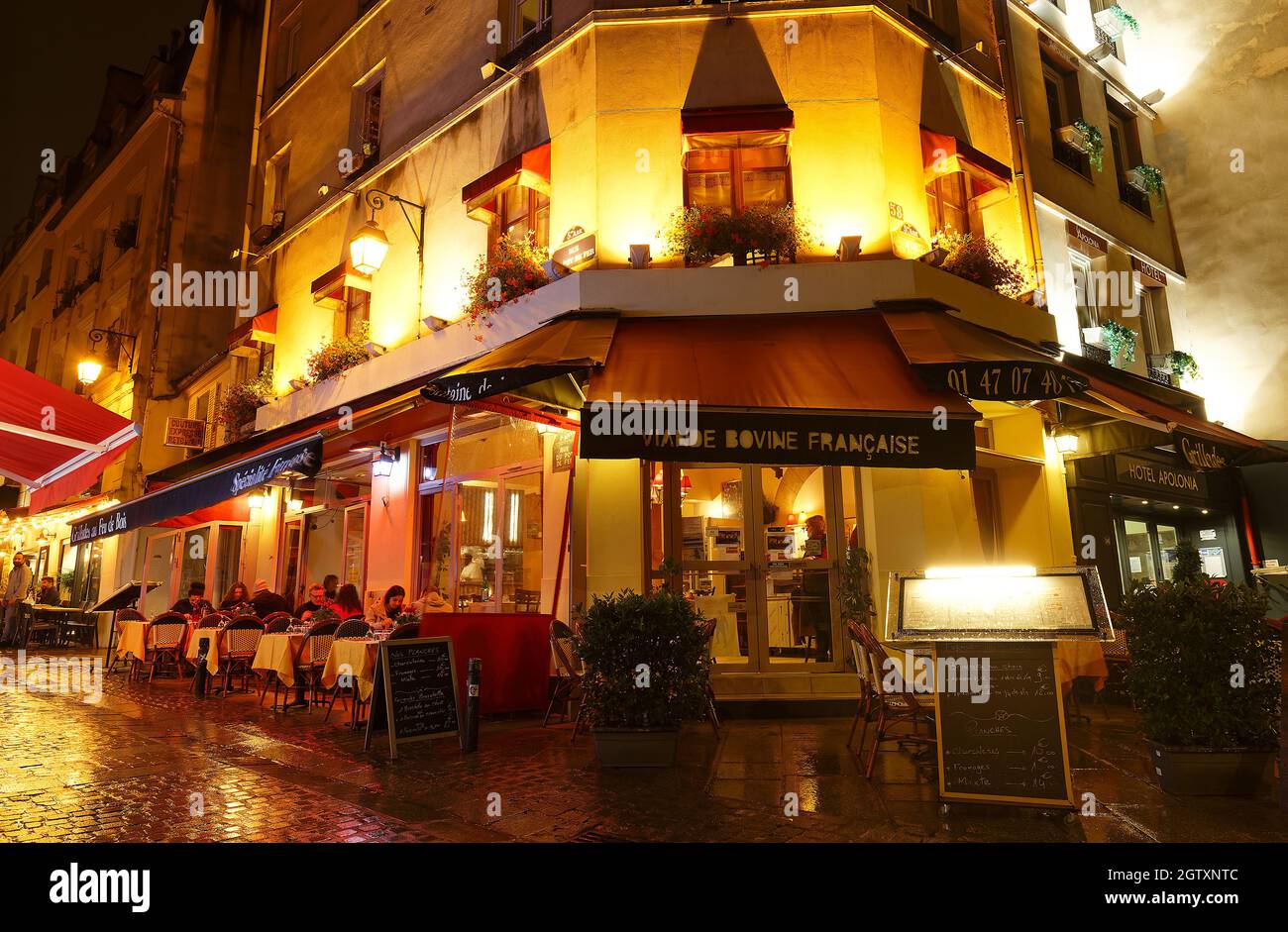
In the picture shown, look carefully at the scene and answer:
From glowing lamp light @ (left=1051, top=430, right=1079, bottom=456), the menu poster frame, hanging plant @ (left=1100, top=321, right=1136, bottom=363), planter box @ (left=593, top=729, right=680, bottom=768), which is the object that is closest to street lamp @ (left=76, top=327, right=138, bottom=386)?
planter box @ (left=593, top=729, right=680, bottom=768)

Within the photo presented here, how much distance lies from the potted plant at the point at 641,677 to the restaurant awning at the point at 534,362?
2.21m

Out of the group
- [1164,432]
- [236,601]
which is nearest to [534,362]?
[1164,432]

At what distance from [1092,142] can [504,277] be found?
9066 millimetres

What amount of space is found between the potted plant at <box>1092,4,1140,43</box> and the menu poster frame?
41.0 feet

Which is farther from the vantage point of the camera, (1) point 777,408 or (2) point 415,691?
(2) point 415,691

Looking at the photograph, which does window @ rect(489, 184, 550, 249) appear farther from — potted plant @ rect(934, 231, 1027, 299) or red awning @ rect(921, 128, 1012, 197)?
potted plant @ rect(934, 231, 1027, 299)

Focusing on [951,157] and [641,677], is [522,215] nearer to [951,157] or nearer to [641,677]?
[951,157]

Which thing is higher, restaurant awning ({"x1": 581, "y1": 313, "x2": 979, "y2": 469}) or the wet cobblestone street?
restaurant awning ({"x1": 581, "y1": 313, "x2": 979, "y2": 469})

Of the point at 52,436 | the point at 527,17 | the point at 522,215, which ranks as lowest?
the point at 52,436

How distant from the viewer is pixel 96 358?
22078 mm

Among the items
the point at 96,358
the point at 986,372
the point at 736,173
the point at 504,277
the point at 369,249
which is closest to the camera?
the point at 986,372

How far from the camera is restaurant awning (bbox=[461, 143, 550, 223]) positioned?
980cm

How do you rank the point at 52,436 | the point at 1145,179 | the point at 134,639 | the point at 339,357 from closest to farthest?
the point at 52,436 < the point at 134,639 < the point at 339,357 < the point at 1145,179
